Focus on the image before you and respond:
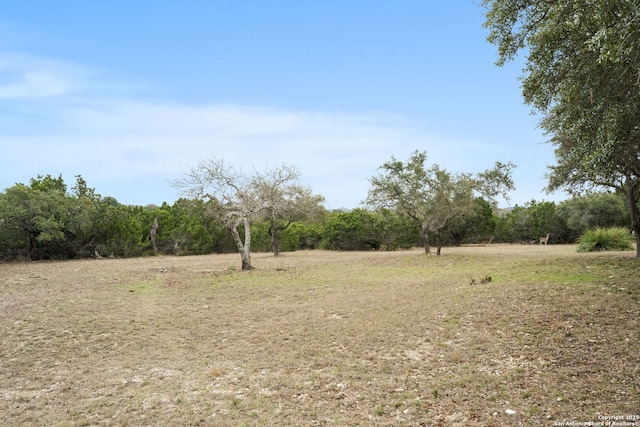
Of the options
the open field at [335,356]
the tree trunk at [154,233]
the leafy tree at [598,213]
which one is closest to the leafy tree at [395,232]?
the leafy tree at [598,213]

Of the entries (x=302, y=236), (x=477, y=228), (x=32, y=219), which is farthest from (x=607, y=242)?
(x=32, y=219)

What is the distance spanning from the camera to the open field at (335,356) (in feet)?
12.6

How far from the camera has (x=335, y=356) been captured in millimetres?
5324

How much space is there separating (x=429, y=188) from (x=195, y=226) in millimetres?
15263

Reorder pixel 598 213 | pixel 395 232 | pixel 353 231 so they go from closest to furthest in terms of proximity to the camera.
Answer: pixel 598 213 < pixel 395 232 < pixel 353 231

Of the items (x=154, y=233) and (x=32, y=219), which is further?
(x=154, y=233)

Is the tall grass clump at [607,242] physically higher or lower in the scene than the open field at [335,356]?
higher

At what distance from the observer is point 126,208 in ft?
82.1

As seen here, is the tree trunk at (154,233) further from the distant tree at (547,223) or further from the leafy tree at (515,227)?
the distant tree at (547,223)

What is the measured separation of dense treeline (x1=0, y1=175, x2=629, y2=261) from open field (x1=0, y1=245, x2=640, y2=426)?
1174cm

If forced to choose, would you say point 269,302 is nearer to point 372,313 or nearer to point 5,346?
point 372,313

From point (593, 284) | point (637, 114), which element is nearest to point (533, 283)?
point (593, 284)

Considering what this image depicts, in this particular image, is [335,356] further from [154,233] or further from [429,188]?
[154,233]

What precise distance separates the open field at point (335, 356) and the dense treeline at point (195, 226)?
11740 millimetres
